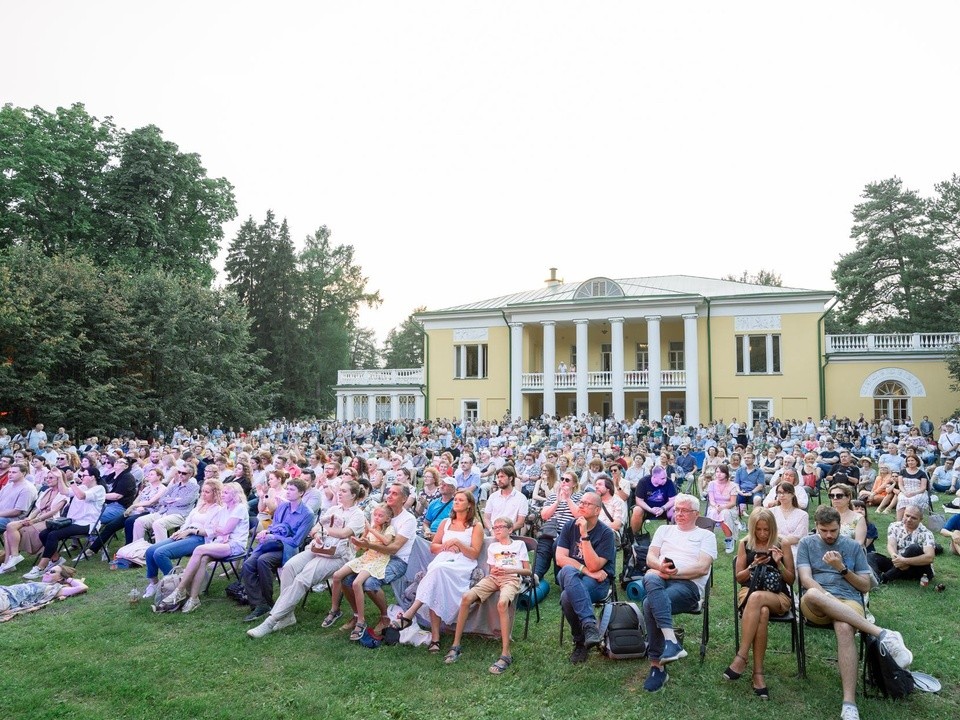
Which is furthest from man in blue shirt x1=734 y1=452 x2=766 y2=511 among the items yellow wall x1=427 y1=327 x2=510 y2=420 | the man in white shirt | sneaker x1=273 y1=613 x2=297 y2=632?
yellow wall x1=427 y1=327 x2=510 y2=420

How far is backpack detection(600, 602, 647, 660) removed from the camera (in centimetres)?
507

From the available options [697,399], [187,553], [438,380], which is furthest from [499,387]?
[187,553]

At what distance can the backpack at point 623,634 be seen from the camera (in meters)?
5.07

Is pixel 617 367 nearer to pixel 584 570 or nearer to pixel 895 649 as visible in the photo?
pixel 584 570

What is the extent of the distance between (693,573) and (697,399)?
24.1m

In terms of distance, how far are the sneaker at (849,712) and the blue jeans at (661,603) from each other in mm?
1189

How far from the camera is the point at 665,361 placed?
102ft

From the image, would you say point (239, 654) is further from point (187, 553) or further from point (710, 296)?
point (710, 296)

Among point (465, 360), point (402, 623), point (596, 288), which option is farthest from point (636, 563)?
point (465, 360)

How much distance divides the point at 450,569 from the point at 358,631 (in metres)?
1.02

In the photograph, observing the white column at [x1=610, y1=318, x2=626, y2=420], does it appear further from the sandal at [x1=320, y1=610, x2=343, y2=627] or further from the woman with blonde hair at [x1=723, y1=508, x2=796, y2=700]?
the woman with blonde hair at [x1=723, y1=508, x2=796, y2=700]

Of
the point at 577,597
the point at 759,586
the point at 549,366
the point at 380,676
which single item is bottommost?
the point at 380,676

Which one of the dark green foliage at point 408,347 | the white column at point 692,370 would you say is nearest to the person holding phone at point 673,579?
the white column at point 692,370

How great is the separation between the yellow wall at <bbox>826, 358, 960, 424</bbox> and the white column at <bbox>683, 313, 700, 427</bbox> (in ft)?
18.2
